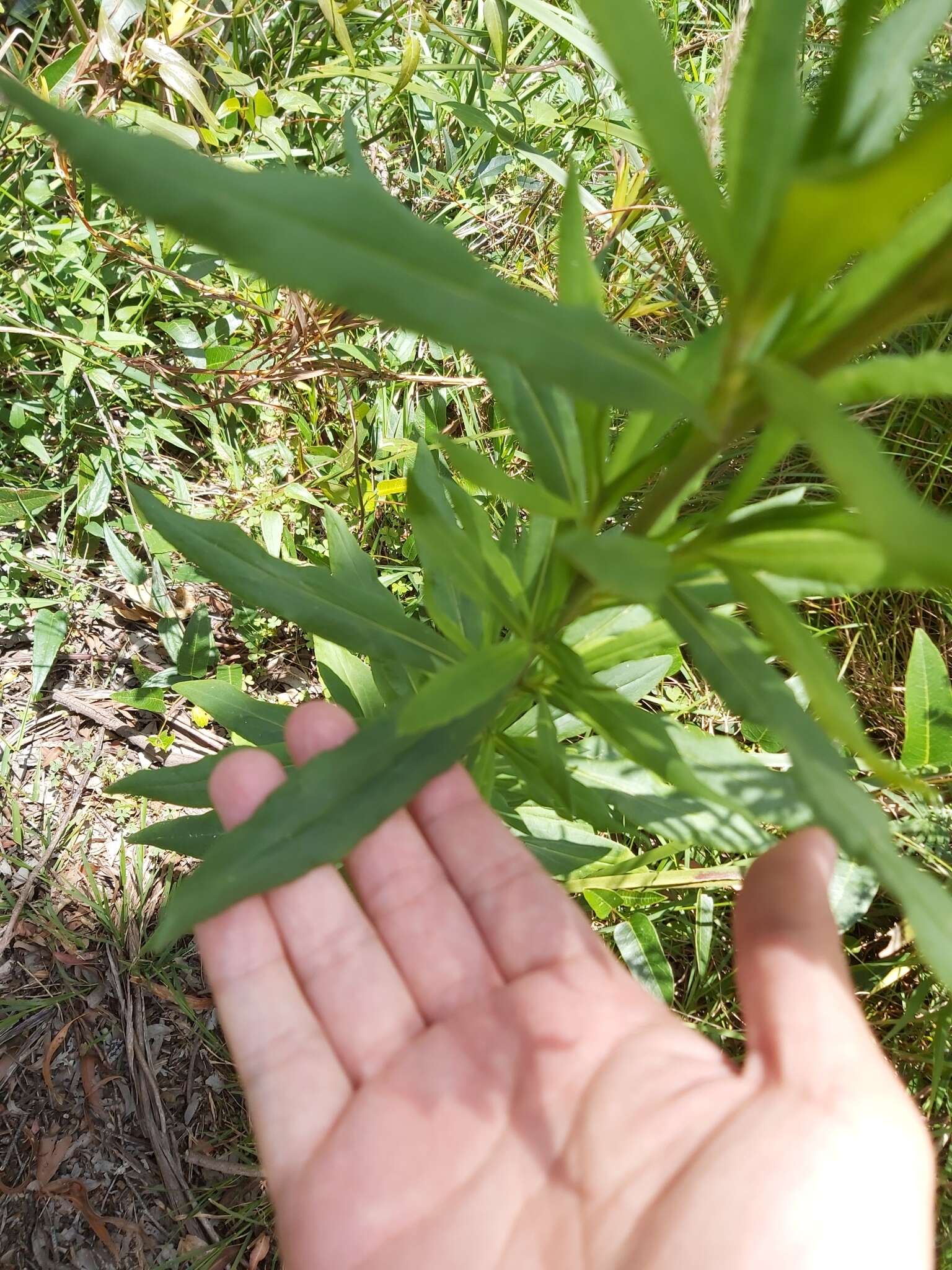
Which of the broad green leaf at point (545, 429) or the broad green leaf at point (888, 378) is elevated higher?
the broad green leaf at point (888, 378)

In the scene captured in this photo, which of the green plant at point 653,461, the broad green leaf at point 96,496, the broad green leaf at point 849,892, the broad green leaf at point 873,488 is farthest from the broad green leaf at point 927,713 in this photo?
the broad green leaf at point 96,496

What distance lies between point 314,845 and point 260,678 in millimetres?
1330

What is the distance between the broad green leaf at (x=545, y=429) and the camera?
3.69 feet

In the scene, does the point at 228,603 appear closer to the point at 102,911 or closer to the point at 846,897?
the point at 102,911

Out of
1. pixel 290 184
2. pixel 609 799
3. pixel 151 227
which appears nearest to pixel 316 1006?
pixel 609 799

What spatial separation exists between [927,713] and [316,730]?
1.26 metres

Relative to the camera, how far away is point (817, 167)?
582 millimetres

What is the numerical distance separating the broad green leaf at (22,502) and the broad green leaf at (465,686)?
5.15ft

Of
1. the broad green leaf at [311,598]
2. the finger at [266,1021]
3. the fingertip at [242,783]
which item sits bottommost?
the finger at [266,1021]

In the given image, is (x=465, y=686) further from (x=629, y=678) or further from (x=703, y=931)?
(x=703, y=931)

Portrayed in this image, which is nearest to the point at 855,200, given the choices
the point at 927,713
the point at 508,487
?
the point at 508,487

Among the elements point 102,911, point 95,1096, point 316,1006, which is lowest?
point 95,1096

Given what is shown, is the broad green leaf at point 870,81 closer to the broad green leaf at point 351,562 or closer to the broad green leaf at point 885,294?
the broad green leaf at point 885,294

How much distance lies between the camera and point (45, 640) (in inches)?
88.0
